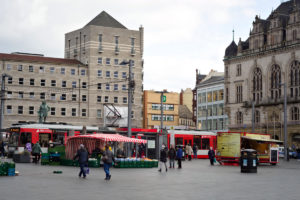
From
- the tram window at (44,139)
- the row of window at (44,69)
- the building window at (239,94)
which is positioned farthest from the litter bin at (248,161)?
the row of window at (44,69)

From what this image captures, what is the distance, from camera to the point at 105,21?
11069 cm

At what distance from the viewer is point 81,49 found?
107 metres

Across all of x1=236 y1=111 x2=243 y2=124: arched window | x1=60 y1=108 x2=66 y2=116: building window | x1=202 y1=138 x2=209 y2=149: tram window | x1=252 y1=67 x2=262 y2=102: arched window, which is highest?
x1=252 y1=67 x2=262 y2=102: arched window

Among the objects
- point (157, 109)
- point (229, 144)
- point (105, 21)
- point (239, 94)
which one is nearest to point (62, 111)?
point (105, 21)

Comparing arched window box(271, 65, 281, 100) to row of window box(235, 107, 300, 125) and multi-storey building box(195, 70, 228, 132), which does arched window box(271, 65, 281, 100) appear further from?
multi-storey building box(195, 70, 228, 132)

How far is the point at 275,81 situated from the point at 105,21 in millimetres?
37670

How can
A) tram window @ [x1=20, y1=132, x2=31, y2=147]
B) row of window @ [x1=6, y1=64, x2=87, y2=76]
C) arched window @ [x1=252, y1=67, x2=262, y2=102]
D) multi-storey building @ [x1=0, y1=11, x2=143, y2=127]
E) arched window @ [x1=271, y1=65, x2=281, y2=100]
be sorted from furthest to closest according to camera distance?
multi-storey building @ [x1=0, y1=11, x2=143, y2=127] → row of window @ [x1=6, y1=64, x2=87, y2=76] → arched window @ [x1=252, y1=67, x2=262, y2=102] → arched window @ [x1=271, y1=65, x2=281, y2=100] → tram window @ [x1=20, y1=132, x2=31, y2=147]

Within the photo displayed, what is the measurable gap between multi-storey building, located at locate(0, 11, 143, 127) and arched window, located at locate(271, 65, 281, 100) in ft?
85.5

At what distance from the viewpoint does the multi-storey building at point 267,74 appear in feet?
285

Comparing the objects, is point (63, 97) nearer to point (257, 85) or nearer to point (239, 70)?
point (239, 70)

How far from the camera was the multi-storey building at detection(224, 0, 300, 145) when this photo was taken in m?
86.8

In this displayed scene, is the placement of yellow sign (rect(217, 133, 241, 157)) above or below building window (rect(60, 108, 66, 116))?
below

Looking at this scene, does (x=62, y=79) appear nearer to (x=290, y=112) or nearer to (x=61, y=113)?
(x=61, y=113)

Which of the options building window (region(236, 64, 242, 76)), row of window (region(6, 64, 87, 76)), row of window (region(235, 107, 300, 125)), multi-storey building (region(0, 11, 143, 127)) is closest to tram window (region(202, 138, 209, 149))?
row of window (region(235, 107, 300, 125))
